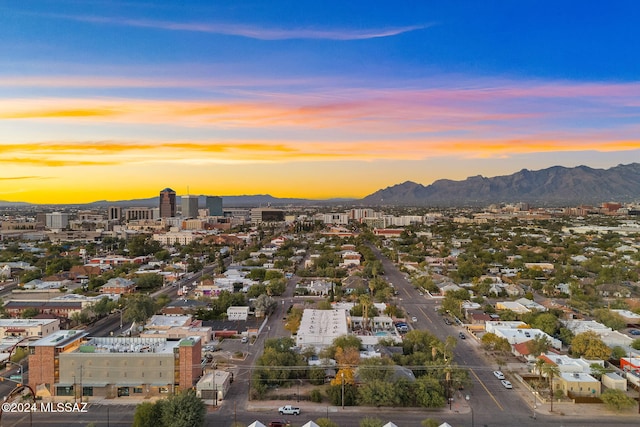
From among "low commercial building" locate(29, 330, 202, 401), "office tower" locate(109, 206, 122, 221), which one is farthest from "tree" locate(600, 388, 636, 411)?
"office tower" locate(109, 206, 122, 221)

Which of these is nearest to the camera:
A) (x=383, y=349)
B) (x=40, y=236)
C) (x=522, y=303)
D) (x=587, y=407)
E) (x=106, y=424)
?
(x=106, y=424)

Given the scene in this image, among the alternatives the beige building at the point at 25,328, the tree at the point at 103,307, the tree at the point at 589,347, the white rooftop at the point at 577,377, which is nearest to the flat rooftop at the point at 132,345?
the beige building at the point at 25,328

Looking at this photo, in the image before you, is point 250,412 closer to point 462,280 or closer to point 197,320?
point 197,320

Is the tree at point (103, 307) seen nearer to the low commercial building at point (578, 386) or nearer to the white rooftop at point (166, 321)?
the white rooftop at point (166, 321)

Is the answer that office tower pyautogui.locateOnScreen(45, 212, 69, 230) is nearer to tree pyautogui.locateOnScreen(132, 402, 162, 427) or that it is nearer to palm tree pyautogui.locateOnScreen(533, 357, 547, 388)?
tree pyautogui.locateOnScreen(132, 402, 162, 427)

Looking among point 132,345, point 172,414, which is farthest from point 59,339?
point 172,414

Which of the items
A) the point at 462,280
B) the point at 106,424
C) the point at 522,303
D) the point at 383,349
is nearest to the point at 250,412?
the point at 106,424
